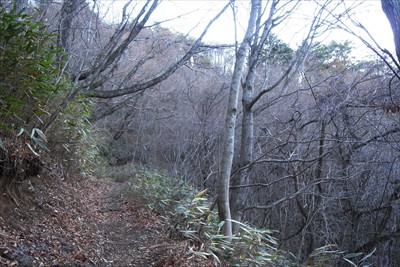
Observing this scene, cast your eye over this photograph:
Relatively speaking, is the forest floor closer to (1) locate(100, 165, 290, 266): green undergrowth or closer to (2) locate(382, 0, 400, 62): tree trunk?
(1) locate(100, 165, 290, 266): green undergrowth

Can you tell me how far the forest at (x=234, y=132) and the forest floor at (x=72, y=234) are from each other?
165mm

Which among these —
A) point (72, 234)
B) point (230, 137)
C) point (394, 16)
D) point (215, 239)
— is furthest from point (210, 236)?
point (394, 16)

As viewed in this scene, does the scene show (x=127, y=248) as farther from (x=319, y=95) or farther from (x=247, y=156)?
(x=319, y=95)

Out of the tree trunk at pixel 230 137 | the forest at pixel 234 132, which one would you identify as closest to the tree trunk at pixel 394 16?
the forest at pixel 234 132

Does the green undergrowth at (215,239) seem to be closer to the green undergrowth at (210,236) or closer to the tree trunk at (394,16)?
the green undergrowth at (210,236)

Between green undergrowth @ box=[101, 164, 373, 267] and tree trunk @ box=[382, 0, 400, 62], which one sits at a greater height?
tree trunk @ box=[382, 0, 400, 62]

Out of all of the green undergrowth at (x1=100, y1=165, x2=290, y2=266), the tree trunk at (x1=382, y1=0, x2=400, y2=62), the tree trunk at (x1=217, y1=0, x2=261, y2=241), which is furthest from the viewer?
the tree trunk at (x1=217, y1=0, x2=261, y2=241)

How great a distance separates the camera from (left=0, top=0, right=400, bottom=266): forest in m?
4.00

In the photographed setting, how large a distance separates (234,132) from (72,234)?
3.11 metres

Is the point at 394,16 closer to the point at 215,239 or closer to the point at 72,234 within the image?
the point at 215,239

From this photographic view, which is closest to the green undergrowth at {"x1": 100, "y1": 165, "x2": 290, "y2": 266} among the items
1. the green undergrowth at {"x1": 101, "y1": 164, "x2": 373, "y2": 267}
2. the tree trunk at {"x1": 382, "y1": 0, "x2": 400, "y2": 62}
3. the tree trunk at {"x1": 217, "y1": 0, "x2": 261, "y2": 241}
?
the green undergrowth at {"x1": 101, "y1": 164, "x2": 373, "y2": 267}

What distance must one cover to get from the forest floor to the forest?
0.54 feet

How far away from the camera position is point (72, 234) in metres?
4.13

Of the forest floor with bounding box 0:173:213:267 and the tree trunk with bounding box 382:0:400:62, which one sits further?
the forest floor with bounding box 0:173:213:267
